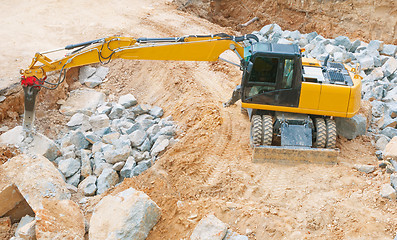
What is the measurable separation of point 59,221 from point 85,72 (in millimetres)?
7105

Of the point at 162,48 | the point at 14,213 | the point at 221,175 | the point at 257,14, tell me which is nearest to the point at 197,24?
the point at 257,14

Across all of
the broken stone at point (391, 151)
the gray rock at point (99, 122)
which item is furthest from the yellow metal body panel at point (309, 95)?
the gray rock at point (99, 122)

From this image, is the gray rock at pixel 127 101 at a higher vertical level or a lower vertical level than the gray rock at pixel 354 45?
lower

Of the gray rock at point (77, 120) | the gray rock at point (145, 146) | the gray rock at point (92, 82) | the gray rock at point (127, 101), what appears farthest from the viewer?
the gray rock at point (92, 82)

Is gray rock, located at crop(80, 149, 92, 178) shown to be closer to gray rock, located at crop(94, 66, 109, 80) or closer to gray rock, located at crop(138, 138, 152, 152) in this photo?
gray rock, located at crop(138, 138, 152, 152)

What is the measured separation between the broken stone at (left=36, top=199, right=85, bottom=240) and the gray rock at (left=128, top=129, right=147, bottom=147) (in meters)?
2.63

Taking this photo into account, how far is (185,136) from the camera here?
9.33 m

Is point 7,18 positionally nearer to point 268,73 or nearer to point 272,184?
point 268,73

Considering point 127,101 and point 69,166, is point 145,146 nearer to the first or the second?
point 69,166

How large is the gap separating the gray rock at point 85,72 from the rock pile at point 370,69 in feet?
21.5

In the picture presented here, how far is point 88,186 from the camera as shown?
866 centimetres

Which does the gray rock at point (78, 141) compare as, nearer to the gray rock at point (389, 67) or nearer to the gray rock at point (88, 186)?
the gray rock at point (88, 186)

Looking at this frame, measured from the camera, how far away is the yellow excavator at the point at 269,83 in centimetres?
828

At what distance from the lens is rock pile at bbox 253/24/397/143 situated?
374 inches
